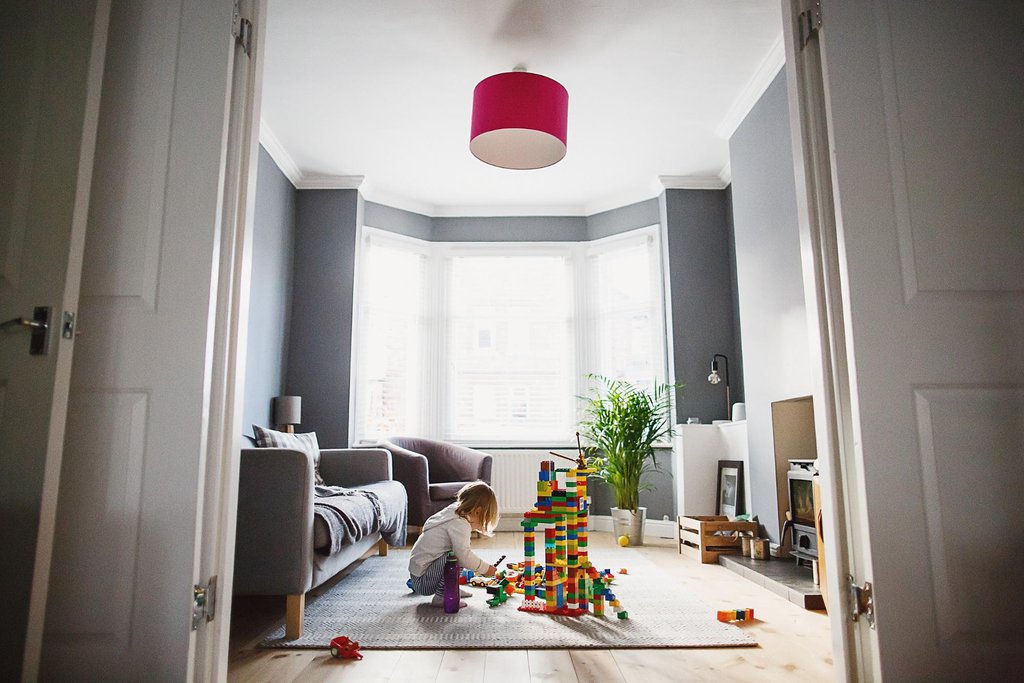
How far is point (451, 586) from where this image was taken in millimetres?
2881

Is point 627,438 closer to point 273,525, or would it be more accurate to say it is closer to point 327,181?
point 273,525

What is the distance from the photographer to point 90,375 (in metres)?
1.70

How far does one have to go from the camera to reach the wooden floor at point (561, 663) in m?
→ 2.08

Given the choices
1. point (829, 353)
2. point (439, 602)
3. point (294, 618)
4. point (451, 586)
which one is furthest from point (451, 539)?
point (829, 353)

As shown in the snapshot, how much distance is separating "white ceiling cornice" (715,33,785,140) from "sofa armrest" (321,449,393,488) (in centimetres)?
324

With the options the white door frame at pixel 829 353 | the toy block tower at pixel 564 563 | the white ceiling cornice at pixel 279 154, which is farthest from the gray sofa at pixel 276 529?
the white ceiling cornice at pixel 279 154

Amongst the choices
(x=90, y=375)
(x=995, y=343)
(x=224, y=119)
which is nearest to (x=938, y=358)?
(x=995, y=343)

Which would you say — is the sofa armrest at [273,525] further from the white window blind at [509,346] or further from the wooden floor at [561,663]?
the white window blind at [509,346]

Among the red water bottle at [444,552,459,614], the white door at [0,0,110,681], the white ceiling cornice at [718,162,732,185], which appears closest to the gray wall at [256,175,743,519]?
the white ceiling cornice at [718,162,732,185]

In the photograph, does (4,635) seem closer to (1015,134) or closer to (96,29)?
(96,29)

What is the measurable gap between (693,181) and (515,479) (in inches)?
114

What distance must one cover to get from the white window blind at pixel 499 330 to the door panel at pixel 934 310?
3853 mm

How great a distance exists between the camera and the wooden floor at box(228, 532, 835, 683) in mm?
2080

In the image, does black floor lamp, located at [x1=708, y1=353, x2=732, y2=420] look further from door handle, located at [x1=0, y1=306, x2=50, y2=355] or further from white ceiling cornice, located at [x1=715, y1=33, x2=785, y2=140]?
door handle, located at [x1=0, y1=306, x2=50, y2=355]
